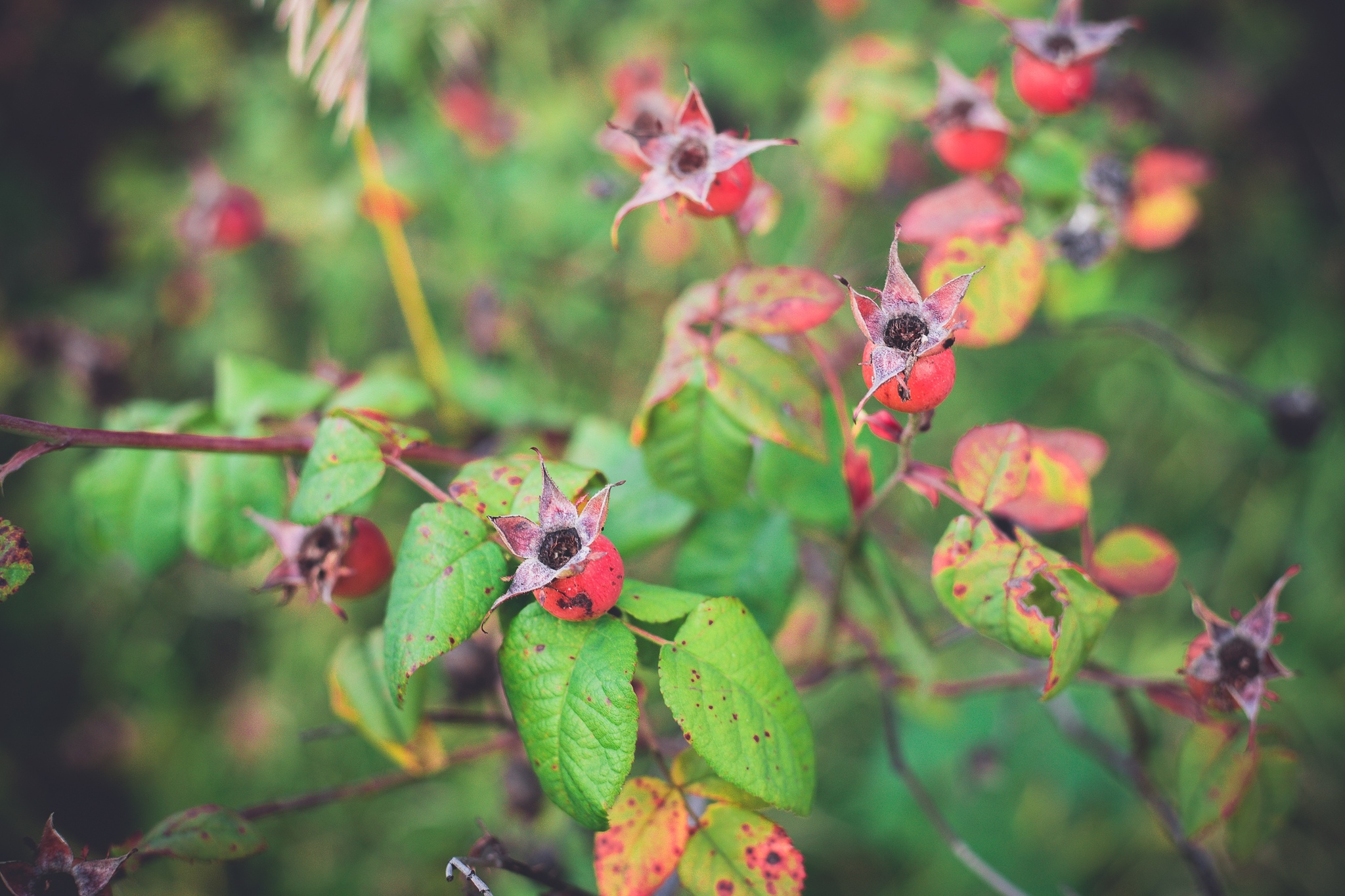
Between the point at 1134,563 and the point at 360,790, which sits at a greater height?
the point at 1134,563

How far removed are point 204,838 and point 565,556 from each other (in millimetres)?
528

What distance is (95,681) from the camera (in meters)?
2.29

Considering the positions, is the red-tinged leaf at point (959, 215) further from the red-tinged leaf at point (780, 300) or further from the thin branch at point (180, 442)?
the thin branch at point (180, 442)

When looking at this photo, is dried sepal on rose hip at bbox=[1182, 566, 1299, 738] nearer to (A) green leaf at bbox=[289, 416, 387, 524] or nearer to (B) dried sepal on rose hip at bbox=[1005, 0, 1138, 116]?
(B) dried sepal on rose hip at bbox=[1005, 0, 1138, 116]

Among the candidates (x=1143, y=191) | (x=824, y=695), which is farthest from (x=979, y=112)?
(x=824, y=695)

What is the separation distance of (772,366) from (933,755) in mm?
1391

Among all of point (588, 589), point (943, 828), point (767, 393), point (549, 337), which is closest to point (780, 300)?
point (767, 393)

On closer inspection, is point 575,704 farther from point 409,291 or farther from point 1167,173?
point 1167,173

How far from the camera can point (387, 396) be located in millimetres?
1055

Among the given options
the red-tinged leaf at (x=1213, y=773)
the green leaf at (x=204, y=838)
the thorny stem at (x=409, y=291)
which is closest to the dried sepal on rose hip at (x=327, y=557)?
the green leaf at (x=204, y=838)

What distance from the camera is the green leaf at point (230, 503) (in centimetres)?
93

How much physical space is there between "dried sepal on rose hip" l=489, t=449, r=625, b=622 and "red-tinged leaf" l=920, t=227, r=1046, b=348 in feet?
1.64

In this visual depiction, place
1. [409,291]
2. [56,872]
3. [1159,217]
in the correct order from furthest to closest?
[409,291] < [1159,217] < [56,872]

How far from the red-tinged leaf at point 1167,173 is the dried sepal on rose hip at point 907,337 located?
33.7 inches
